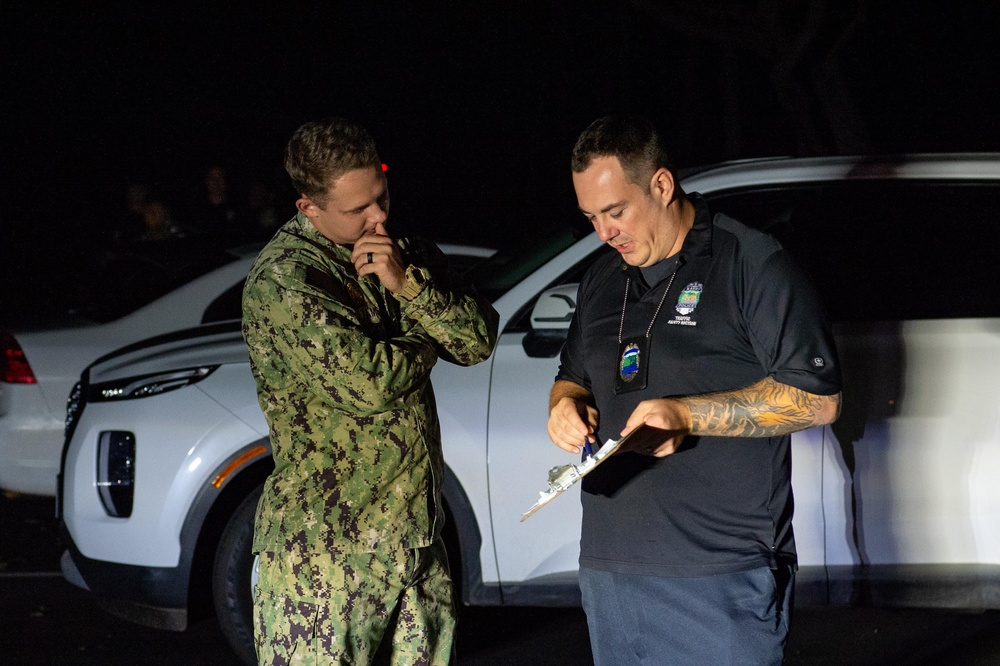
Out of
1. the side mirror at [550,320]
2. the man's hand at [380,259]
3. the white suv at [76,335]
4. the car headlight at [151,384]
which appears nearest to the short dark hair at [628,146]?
the man's hand at [380,259]

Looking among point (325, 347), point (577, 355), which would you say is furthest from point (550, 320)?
point (325, 347)

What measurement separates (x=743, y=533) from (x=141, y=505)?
2.72 metres

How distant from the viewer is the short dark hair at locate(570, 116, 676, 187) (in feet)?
8.49

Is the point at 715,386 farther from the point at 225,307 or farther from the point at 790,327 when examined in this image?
the point at 225,307

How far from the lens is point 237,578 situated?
446cm

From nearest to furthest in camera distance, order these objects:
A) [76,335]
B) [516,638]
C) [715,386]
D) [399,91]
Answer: [715,386] < [516,638] < [76,335] < [399,91]

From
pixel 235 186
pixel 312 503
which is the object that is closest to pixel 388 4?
pixel 235 186

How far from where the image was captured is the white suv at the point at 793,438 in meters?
4.24

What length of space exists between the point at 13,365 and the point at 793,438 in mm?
4337

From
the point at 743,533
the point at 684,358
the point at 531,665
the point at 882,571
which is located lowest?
the point at 531,665

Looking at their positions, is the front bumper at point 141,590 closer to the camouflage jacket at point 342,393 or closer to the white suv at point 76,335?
the camouflage jacket at point 342,393

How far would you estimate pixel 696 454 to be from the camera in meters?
2.57

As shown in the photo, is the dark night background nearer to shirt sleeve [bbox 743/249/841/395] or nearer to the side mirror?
the side mirror

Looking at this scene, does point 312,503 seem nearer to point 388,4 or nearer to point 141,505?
point 141,505
